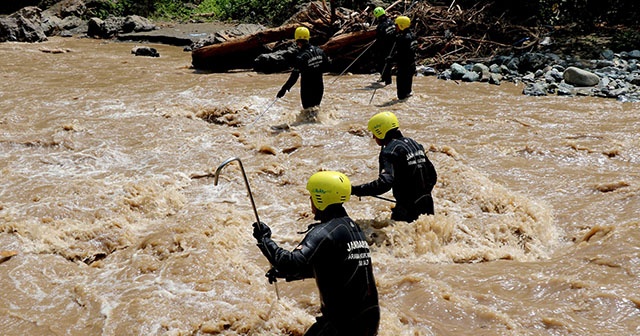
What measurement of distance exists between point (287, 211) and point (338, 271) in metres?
Answer: 3.82

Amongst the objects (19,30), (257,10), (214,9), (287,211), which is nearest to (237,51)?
(287,211)

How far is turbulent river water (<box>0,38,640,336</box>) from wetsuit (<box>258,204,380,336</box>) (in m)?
0.85

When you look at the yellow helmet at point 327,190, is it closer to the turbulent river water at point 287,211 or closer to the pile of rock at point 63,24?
the turbulent river water at point 287,211

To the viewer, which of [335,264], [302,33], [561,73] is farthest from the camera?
[561,73]

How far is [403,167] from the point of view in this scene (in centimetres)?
561

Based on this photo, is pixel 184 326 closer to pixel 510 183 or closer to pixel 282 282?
pixel 282 282

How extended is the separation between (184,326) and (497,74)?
11.7 metres

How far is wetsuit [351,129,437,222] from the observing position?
5473mm

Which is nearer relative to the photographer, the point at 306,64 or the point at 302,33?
the point at 302,33

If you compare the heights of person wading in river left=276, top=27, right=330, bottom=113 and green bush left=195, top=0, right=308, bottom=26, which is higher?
person wading in river left=276, top=27, right=330, bottom=113

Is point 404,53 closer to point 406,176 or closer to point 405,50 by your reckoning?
point 405,50

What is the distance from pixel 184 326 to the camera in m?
4.46

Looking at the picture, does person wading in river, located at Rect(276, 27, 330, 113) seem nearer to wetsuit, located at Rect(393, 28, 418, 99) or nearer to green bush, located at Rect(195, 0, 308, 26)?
wetsuit, located at Rect(393, 28, 418, 99)

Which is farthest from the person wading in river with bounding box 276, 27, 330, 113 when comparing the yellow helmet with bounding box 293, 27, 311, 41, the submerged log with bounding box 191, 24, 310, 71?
the submerged log with bounding box 191, 24, 310, 71
